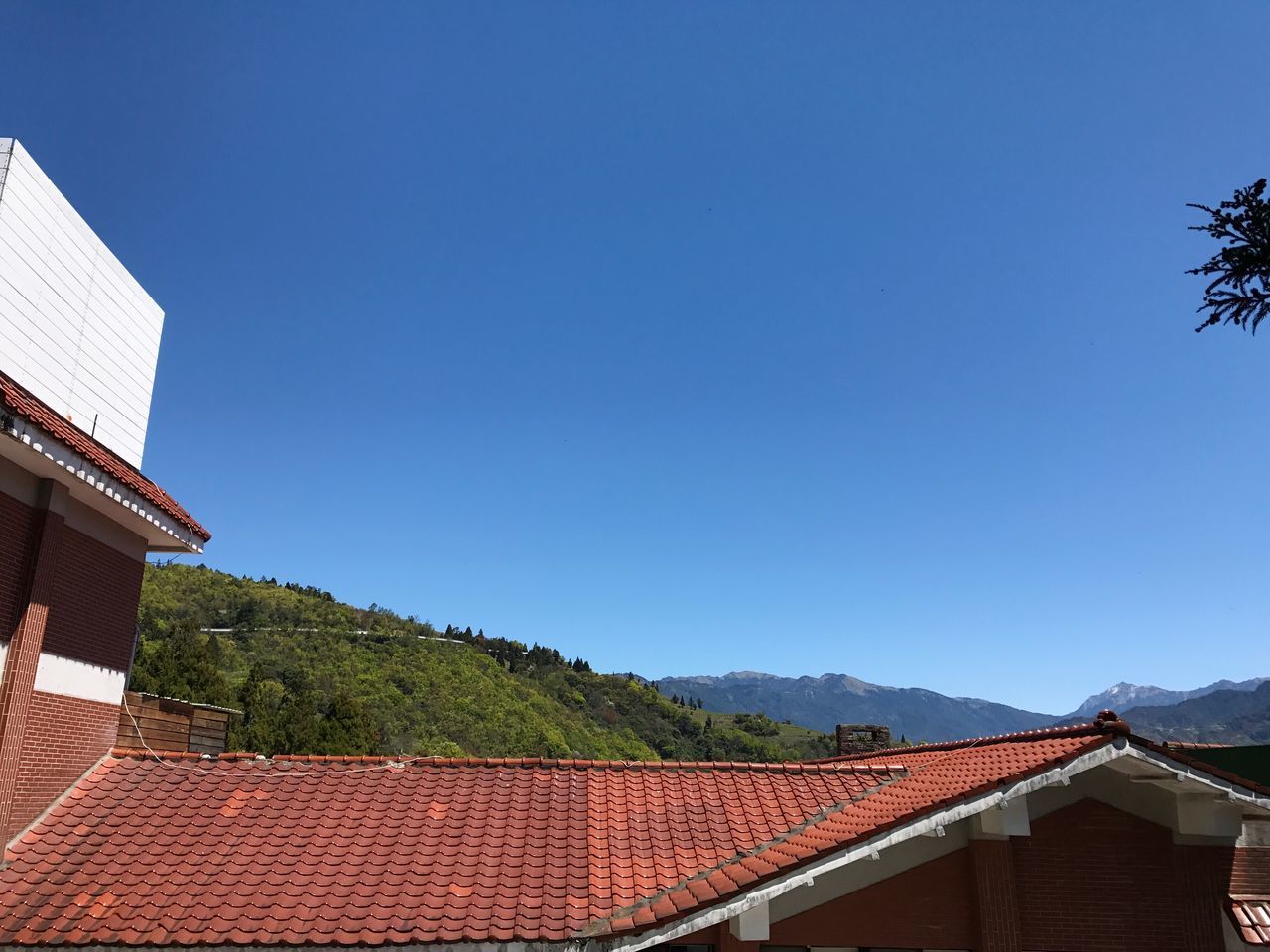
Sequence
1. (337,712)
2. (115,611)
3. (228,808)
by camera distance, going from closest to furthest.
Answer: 1. (228,808)
2. (115,611)
3. (337,712)

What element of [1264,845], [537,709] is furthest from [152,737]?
[537,709]

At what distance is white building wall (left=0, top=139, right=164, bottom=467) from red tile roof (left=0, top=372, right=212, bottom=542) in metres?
0.34

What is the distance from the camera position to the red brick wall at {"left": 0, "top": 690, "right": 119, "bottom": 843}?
29.6ft

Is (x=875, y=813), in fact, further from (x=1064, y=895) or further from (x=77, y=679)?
(x=77, y=679)

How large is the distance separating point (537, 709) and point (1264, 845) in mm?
46458

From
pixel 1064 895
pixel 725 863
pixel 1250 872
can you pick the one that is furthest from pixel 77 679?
pixel 1250 872

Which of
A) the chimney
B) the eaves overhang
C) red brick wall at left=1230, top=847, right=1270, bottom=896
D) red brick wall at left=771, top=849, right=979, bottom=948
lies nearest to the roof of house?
red brick wall at left=771, top=849, right=979, bottom=948

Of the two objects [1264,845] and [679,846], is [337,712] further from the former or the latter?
[1264,845]

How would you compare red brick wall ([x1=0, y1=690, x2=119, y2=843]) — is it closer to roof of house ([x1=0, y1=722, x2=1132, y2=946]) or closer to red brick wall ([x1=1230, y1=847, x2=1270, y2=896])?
roof of house ([x1=0, y1=722, x2=1132, y2=946])

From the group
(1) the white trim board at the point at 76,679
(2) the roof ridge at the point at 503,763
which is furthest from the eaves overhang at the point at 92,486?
(2) the roof ridge at the point at 503,763

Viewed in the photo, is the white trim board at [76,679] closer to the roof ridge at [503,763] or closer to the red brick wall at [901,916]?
the roof ridge at [503,763]

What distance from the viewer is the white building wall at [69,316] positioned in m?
9.23

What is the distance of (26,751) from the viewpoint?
904cm

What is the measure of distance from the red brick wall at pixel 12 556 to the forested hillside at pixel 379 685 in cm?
1889
